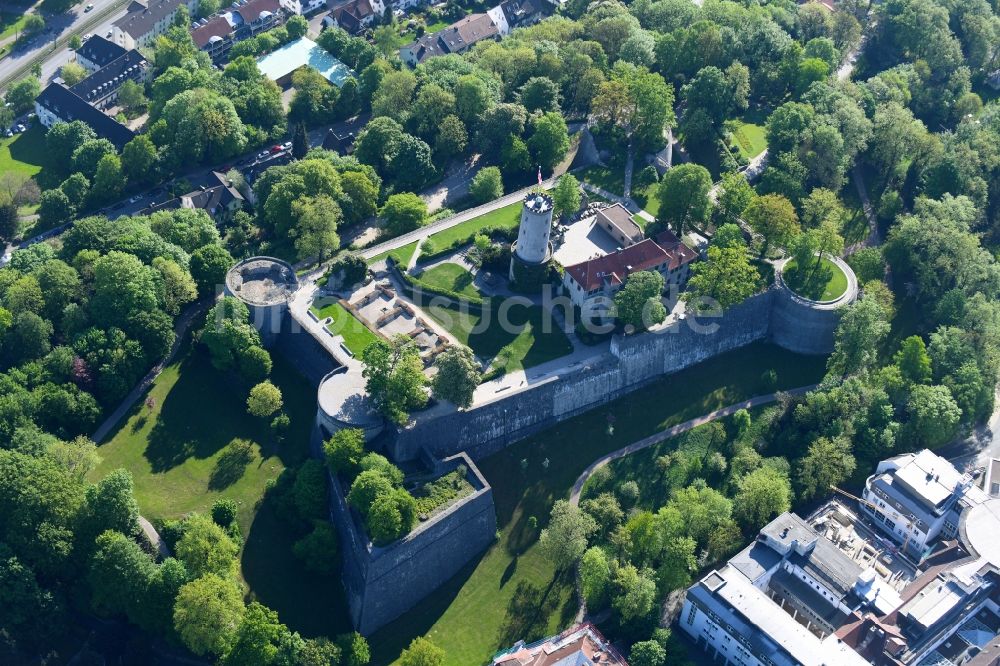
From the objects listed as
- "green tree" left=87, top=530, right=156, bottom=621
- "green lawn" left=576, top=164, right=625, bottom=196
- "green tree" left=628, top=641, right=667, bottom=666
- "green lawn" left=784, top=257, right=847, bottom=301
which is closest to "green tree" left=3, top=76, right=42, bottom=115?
"green lawn" left=576, top=164, right=625, bottom=196

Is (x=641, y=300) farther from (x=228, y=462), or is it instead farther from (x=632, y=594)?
(x=228, y=462)

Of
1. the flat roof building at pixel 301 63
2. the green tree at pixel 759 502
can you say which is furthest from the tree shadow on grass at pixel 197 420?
the flat roof building at pixel 301 63

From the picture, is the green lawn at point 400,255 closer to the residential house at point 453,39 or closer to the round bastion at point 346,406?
the round bastion at point 346,406

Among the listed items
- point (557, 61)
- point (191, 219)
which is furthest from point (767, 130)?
point (191, 219)

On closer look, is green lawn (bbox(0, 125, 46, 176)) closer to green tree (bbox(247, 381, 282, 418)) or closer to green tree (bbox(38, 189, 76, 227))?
green tree (bbox(38, 189, 76, 227))

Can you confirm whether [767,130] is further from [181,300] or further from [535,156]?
[181,300]

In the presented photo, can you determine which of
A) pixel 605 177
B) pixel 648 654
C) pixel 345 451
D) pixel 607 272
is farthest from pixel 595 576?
pixel 605 177
